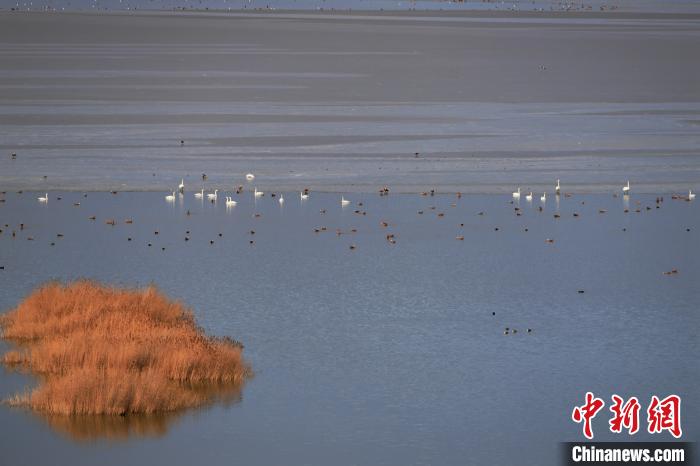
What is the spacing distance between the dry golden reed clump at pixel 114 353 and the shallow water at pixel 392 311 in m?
0.37

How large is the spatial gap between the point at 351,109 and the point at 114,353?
1403 inches

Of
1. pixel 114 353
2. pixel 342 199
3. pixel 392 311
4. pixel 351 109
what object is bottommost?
pixel 114 353

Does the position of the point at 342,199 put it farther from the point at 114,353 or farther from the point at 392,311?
the point at 114,353

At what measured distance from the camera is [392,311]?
24.8 m

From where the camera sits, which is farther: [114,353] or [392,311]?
[392,311]

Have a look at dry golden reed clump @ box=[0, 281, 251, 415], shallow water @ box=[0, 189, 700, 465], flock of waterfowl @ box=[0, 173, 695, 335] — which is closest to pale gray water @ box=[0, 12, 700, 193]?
flock of waterfowl @ box=[0, 173, 695, 335]

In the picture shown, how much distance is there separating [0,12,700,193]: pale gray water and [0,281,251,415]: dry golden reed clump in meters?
14.3

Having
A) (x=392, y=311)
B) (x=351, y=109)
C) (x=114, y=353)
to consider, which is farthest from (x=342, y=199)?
(x=351, y=109)

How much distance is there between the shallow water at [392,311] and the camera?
18219mm

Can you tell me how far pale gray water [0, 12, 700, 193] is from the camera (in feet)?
129

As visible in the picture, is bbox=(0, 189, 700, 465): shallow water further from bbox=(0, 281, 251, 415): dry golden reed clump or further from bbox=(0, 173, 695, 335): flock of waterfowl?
bbox=(0, 281, 251, 415): dry golden reed clump

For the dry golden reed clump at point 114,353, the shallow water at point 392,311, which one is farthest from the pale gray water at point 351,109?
the dry golden reed clump at point 114,353

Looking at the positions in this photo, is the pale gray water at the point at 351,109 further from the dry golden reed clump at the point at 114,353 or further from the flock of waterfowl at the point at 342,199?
the dry golden reed clump at the point at 114,353

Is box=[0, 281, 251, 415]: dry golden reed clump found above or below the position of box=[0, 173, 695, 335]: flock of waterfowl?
below
